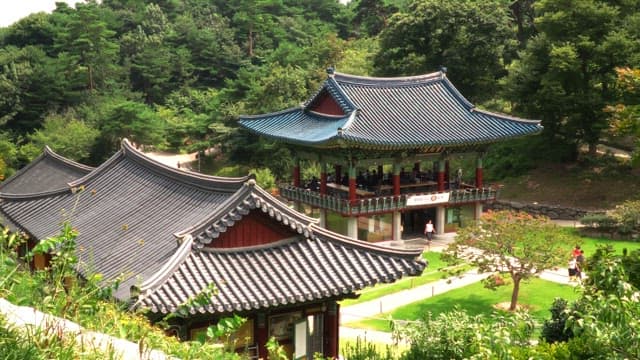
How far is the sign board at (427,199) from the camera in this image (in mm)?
29984

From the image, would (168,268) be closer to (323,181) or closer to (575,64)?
(323,181)

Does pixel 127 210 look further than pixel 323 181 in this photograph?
No

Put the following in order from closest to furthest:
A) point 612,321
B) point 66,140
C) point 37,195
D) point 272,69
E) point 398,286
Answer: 1. point 612,321
2. point 37,195
3. point 398,286
4. point 66,140
5. point 272,69

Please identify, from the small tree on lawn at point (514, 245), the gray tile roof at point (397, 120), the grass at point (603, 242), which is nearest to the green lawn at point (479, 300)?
the small tree on lawn at point (514, 245)

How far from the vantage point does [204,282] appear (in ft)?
40.0

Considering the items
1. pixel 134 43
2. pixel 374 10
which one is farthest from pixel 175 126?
pixel 374 10

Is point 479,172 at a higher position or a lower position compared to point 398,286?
higher

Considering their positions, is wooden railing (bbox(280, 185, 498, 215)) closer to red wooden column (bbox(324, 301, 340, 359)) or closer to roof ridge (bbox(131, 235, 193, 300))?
red wooden column (bbox(324, 301, 340, 359))

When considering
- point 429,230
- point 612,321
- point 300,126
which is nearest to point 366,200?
point 429,230

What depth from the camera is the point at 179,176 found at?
1550 cm

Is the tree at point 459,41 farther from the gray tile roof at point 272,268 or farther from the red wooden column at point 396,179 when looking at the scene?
the gray tile roof at point 272,268

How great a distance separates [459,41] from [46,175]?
25086mm

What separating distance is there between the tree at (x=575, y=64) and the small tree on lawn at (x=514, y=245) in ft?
45.5

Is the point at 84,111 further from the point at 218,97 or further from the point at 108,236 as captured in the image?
the point at 108,236
